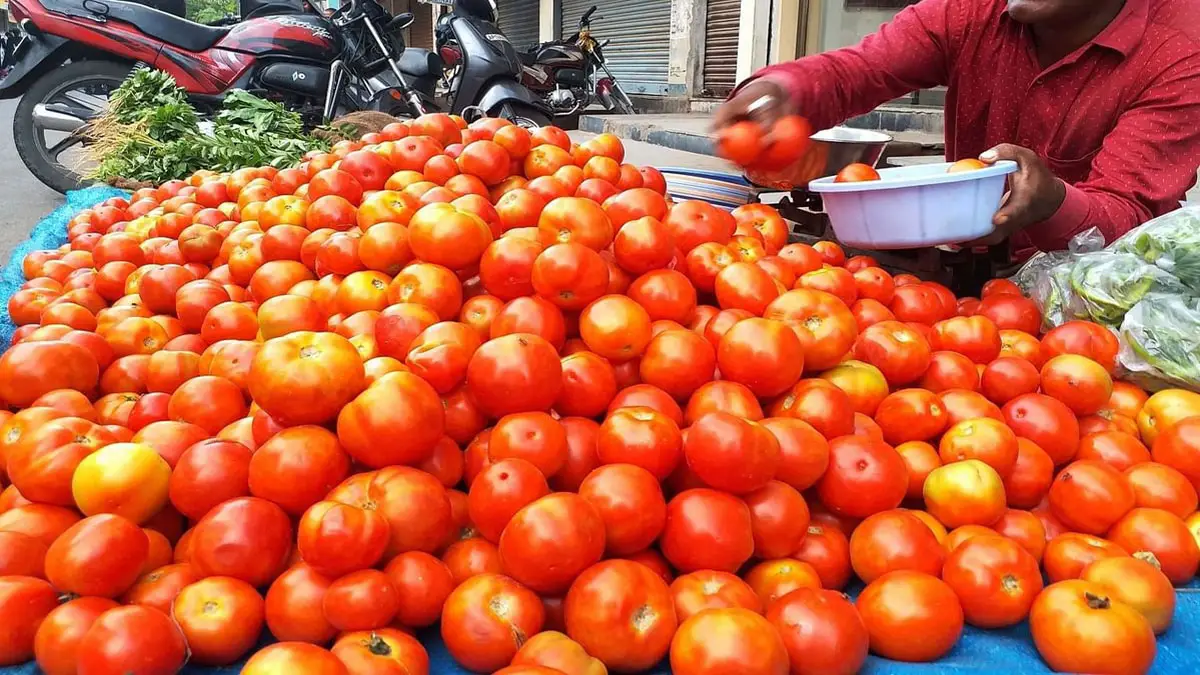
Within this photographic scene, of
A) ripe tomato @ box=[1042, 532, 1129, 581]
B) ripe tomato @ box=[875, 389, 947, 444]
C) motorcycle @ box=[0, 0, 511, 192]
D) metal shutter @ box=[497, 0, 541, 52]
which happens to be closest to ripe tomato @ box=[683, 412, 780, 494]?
ripe tomato @ box=[875, 389, 947, 444]

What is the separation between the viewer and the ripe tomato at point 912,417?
1595 millimetres

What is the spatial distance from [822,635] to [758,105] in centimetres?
197

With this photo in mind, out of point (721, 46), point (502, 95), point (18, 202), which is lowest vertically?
point (18, 202)

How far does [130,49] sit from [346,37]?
176 centimetres

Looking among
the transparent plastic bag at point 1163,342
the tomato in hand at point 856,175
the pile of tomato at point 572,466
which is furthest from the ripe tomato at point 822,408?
the transparent plastic bag at point 1163,342

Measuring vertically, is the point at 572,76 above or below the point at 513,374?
below

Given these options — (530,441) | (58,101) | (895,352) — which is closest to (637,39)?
(58,101)

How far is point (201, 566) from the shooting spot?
1.21 meters

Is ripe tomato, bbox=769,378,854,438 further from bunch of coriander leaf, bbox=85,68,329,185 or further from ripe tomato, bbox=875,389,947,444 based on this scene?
bunch of coriander leaf, bbox=85,68,329,185

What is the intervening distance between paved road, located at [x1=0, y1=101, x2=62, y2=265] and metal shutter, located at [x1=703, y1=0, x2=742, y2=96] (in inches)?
300

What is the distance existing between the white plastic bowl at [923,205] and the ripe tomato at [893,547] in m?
0.93

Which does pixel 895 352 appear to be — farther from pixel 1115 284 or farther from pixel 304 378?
pixel 304 378

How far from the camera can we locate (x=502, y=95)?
25.7 ft

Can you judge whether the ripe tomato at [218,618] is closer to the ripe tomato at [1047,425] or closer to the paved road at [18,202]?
the ripe tomato at [1047,425]
